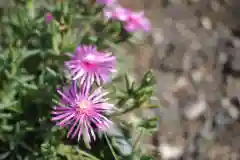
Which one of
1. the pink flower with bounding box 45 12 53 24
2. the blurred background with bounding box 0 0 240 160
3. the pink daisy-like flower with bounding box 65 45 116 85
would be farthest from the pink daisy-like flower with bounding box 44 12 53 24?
the blurred background with bounding box 0 0 240 160

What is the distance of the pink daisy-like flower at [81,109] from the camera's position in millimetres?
694

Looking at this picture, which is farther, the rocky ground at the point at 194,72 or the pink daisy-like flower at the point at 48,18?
the rocky ground at the point at 194,72

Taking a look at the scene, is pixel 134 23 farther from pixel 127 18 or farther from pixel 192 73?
pixel 192 73

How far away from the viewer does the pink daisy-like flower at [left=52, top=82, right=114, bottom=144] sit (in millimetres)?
694

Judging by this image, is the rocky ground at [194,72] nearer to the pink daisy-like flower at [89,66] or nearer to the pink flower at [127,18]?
the pink flower at [127,18]

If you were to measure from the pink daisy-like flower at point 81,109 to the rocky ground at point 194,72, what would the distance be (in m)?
0.42

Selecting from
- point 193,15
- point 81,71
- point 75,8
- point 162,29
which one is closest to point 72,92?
point 81,71

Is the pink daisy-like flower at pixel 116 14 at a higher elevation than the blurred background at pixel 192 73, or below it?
higher

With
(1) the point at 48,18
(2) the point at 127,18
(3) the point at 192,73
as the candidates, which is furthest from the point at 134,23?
(3) the point at 192,73

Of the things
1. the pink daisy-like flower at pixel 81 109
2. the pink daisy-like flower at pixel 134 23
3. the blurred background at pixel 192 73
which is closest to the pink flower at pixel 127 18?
the pink daisy-like flower at pixel 134 23

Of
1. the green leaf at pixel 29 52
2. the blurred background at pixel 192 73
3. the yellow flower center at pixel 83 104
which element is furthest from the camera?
the blurred background at pixel 192 73

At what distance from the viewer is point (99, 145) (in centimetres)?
84

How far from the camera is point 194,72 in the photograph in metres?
1.30

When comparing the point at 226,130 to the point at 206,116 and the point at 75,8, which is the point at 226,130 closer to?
the point at 206,116
